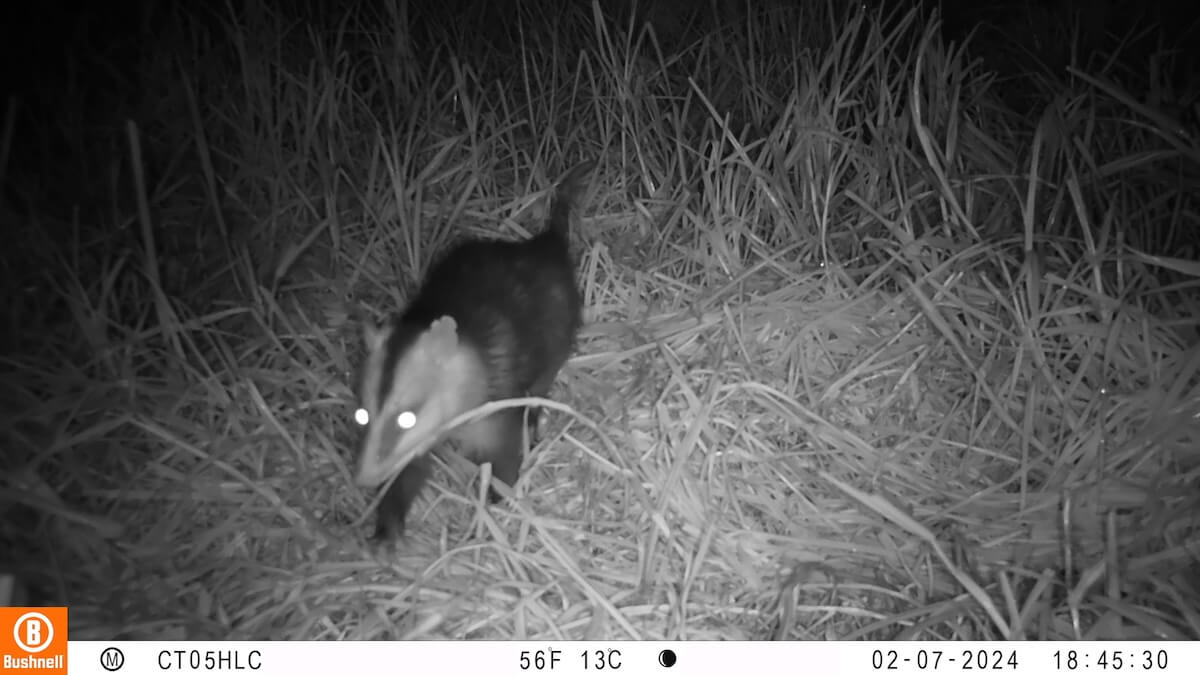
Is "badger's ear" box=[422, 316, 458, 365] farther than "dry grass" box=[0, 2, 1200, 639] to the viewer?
Yes

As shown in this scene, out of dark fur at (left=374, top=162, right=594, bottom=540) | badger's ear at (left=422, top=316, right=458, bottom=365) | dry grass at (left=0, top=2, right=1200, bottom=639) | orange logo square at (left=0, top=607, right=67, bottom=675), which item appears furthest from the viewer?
dark fur at (left=374, top=162, right=594, bottom=540)

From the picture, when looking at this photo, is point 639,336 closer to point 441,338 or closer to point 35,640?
point 441,338

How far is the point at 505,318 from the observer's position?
1562mm

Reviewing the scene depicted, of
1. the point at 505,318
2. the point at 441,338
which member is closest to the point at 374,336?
the point at 441,338

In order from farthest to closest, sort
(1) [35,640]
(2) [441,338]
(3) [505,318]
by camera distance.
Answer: (3) [505,318]
(2) [441,338]
(1) [35,640]

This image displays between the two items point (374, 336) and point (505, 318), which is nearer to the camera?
point (374, 336)

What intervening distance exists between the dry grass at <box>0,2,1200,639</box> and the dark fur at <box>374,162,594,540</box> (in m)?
0.06

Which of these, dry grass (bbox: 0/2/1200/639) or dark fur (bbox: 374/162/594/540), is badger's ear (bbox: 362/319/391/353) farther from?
dry grass (bbox: 0/2/1200/639)

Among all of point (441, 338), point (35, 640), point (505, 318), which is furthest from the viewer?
point (505, 318)

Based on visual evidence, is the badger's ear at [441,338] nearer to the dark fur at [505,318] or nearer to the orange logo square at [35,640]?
the dark fur at [505,318]

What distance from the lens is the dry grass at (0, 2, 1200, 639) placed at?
1.18 m

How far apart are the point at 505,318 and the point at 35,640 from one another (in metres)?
0.94

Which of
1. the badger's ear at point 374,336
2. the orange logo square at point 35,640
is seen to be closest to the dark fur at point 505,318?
the badger's ear at point 374,336

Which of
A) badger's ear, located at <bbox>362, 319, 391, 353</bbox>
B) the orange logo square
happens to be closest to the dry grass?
the orange logo square
